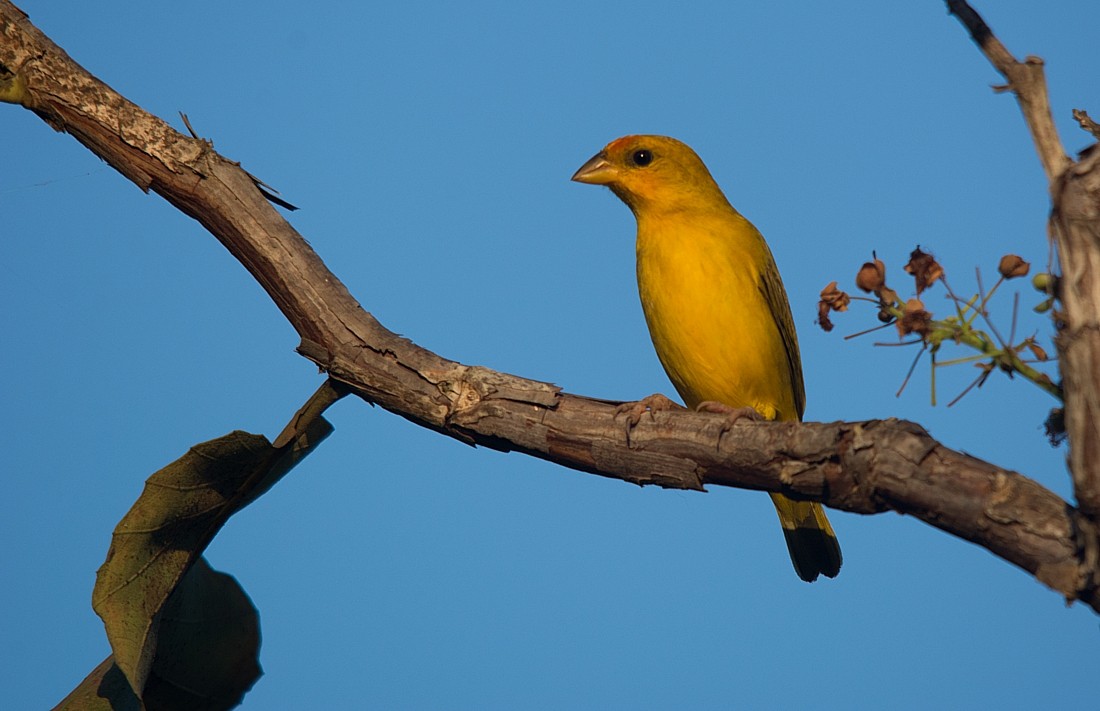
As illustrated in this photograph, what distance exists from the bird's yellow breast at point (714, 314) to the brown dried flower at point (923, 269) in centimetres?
214

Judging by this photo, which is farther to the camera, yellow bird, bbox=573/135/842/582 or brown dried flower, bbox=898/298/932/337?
yellow bird, bbox=573/135/842/582

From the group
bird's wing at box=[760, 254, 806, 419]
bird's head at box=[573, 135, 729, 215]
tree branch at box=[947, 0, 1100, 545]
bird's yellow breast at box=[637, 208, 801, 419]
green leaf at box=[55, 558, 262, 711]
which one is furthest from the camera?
bird's head at box=[573, 135, 729, 215]

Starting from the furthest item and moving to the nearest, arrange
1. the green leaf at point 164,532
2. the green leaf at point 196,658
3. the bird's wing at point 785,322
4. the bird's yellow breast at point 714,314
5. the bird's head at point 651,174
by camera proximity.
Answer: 1. the bird's head at point 651,174
2. the bird's wing at point 785,322
3. the bird's yellow breast at point 714,314
4. the green leaf at point 196,658
5. the green leaf at point 164,532

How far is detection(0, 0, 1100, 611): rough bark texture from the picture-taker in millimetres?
3180

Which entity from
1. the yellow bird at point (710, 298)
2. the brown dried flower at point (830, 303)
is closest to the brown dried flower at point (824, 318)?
the brown dried flower at point (830, 303)

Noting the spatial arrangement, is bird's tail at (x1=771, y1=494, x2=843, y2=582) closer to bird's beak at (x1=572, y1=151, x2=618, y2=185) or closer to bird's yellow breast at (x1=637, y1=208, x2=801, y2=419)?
bird's yellow breast at (x1=637, y1=208, x2=801, y2=419)

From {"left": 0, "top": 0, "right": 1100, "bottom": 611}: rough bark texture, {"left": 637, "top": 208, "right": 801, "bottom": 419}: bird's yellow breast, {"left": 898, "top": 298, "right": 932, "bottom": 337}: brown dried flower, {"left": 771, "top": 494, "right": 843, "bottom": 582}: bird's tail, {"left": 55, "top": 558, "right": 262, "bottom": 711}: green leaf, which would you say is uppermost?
{"left": 637, "top": 208, "right": 801, "bottom": 419}: bird's yellow breast

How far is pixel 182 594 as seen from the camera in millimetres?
4332

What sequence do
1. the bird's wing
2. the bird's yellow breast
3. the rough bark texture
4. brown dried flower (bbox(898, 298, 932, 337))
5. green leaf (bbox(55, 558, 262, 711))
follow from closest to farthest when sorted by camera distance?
brown dried flower (bbox(898, 298, 932, 337))
the rough bark texture
green leaf (bbox(55, 558, 262, 711))
the bird's yellow breast
the bird's wing

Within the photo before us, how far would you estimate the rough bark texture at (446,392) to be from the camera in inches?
125

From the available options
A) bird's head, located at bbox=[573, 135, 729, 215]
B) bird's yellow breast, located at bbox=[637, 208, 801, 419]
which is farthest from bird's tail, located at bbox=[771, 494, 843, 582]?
bird's head, located at bbox=[573, 135, 729, 215]

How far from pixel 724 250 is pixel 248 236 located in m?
2.24

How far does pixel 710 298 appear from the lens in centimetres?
496

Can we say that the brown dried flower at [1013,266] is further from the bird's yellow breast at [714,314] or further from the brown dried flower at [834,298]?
the bird's yellow breast at [714,314]
